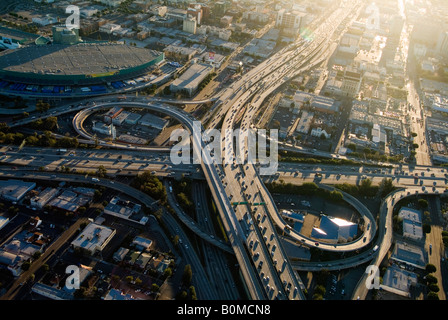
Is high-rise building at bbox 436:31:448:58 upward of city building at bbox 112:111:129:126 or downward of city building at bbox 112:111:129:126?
upward

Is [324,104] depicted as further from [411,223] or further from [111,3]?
[111,3]

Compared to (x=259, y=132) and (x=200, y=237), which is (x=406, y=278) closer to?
(x=200, y=237)

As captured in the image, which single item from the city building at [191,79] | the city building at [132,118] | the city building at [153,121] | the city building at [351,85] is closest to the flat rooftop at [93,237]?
the city building at [153,121]

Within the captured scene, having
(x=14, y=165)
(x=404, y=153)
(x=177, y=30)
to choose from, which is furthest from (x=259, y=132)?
(x=177, y=30)

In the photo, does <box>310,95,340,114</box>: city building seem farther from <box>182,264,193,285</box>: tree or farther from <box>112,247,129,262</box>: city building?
<box>112,247,129,262</box>: city building

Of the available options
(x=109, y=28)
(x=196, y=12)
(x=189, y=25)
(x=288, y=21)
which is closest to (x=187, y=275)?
(x=109, y=28)

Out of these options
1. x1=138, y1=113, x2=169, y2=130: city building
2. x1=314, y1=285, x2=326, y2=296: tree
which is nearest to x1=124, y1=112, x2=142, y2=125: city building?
x1=138, y1=113, x2=169, y2=130: city building

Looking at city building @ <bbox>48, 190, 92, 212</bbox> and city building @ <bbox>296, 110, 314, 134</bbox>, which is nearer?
city building @ <bbox>48, 190, 92, 212</bbox>
